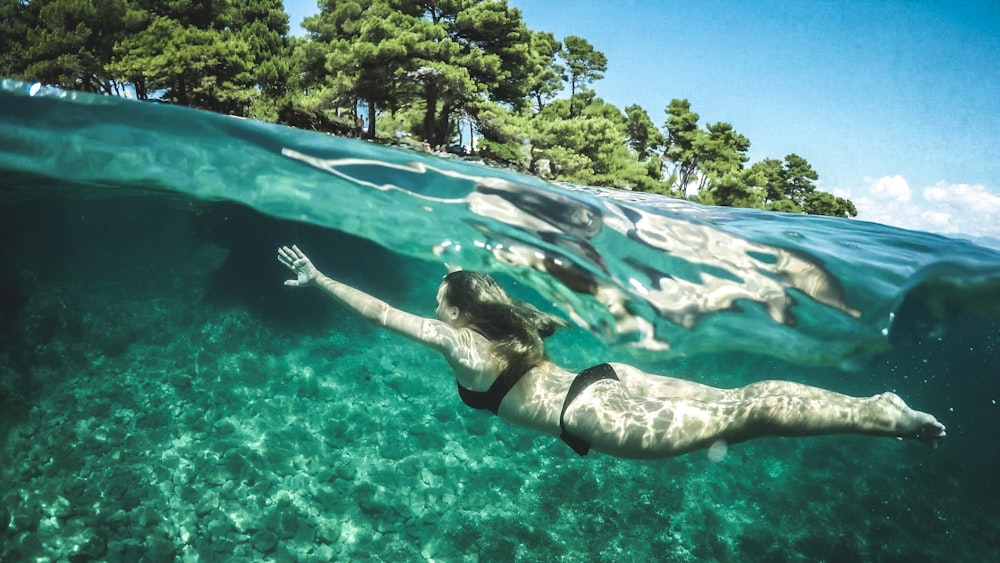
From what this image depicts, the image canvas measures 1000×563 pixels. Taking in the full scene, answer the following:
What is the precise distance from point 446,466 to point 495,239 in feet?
16.3

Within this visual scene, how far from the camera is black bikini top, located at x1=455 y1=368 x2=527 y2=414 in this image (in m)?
5.40

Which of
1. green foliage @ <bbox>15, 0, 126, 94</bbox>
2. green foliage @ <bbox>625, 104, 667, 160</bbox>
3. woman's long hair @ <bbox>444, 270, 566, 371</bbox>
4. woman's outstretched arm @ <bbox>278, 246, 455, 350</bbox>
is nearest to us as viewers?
woman's outstretched arm @ <bbox>278, 246, 455, 350</bbox>

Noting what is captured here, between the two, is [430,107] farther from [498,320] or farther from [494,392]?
[494,392]

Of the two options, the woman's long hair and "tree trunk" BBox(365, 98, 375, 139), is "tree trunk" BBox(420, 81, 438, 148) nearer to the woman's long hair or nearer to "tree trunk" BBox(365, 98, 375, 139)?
"tree trunk" BBox(365, 98, 375, 139)

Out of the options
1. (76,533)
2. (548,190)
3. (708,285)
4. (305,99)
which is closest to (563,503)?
(708,285)

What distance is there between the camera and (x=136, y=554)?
8320 millimetres

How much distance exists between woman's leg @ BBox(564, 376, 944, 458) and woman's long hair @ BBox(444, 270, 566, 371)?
85 centimetres

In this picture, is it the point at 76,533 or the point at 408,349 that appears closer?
the point at 76,533

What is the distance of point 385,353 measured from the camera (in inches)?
567

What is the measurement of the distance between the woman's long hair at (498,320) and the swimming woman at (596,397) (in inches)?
0.4

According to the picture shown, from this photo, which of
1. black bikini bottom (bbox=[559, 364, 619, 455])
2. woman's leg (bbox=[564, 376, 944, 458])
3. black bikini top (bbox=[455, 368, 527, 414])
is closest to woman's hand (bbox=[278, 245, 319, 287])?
black bikini top (bbox=[455, 368, 527, 414])

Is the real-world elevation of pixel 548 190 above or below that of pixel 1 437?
above

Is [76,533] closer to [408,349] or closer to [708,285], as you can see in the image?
[408,349]

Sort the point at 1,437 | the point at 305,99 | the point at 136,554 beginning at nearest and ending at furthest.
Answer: the point at 136,554
the point at 1,437
the point at 305,99
